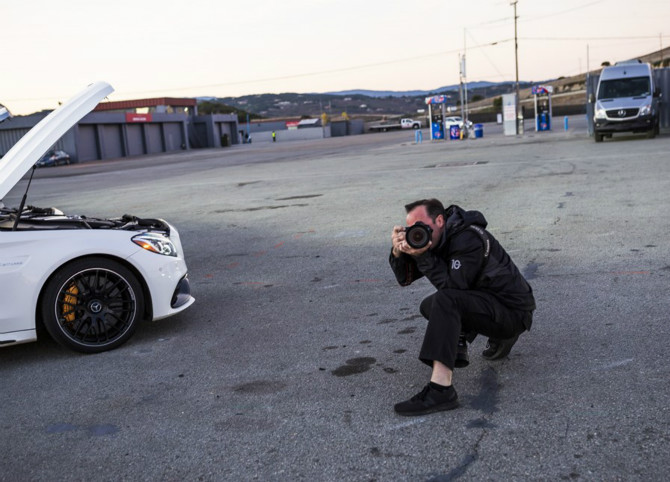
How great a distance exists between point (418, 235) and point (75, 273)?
2.61m

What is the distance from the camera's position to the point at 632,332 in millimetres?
4766

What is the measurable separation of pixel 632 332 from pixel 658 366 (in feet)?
2.18

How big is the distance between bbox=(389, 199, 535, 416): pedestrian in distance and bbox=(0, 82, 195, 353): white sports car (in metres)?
2.13

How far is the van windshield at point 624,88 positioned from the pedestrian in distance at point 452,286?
81.6ft

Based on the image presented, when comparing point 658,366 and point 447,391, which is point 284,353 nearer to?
point 447,391

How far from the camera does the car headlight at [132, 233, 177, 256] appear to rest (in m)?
5.37

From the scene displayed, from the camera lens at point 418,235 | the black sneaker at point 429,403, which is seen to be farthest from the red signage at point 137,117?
the black sneaker at point 429,403

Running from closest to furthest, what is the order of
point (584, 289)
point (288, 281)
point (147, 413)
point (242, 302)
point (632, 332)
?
point (147, 413) < point (632, 332) < point (584, 289) < point (242, 302) < point (288, 281)

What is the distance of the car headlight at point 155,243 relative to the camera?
5371 millimetres

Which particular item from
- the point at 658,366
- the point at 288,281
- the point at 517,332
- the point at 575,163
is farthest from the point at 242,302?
the point at 575,163

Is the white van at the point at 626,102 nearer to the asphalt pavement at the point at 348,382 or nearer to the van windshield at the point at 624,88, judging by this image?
the van windshield at the point at 624,88

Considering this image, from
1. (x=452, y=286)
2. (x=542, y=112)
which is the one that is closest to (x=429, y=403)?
(x=452, y=286)

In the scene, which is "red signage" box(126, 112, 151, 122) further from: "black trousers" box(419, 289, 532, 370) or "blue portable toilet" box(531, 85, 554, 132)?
"black trousers" box(419, 289, 532, 370)

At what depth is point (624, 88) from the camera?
1048 inches
